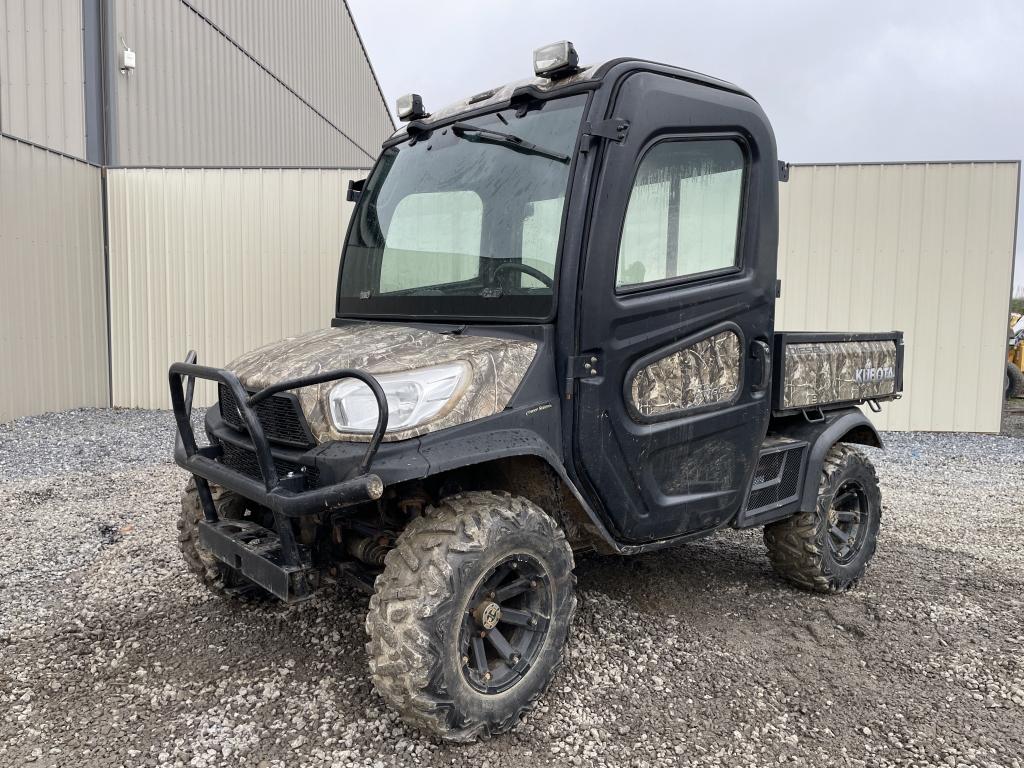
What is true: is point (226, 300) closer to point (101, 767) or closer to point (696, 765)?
point (101, 767)

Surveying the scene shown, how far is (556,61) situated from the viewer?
2785mm

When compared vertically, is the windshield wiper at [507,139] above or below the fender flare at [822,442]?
above

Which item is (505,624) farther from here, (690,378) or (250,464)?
(690,378)

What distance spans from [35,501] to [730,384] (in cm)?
502

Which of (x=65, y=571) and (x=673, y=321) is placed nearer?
(x=673, y=321)

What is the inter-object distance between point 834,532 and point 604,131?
8.21ft

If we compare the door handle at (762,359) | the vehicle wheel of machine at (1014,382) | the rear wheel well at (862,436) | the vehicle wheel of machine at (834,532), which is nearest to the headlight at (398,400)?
the door handle at (762,359)

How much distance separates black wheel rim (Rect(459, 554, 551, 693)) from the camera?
2.44 meters

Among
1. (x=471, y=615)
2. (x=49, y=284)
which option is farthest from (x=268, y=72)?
(x=471, y=615)

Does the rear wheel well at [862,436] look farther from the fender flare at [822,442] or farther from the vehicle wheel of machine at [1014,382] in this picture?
the vehicle wheel of machine at [1014,382]

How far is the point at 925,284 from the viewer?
29.3ft

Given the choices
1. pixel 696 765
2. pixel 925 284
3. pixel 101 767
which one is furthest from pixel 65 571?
pixel 925 284

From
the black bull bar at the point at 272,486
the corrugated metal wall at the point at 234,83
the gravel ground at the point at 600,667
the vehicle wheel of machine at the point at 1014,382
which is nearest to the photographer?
the black bull bar at the point at 272,486

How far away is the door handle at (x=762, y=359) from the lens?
10.7 ft
